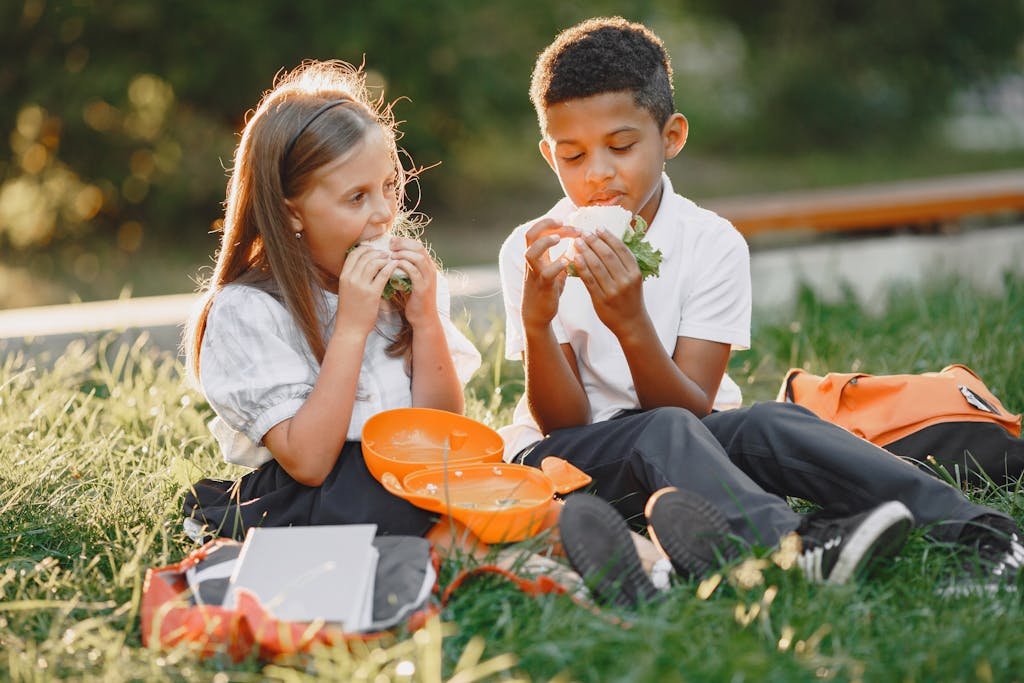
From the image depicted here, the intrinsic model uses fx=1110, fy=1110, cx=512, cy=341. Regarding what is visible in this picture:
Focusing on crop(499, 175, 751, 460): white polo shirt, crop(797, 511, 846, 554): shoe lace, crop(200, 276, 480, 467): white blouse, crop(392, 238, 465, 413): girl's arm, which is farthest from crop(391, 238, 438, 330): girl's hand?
crop(797, 511, 846, 554): shoe lace

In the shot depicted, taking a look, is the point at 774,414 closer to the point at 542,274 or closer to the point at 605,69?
the point at 542,274

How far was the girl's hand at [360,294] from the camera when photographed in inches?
105

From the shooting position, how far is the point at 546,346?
2.76 m

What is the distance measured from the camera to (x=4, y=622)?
2.25 meters

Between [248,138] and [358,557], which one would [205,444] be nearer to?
[248,138]

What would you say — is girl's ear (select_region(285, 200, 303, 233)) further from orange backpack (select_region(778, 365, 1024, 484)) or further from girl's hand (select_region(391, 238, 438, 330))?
orange backpack (select_region(778, 365, 1024, 484))

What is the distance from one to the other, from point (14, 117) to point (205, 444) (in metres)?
6.49

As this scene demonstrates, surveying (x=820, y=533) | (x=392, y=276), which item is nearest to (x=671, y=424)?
(x=820, y=533)

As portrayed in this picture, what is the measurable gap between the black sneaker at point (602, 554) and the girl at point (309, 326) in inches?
17.5

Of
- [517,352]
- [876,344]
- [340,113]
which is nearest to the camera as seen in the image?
[340,113]

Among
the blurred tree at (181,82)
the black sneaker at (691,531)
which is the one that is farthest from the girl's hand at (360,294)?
the blurred tree at (181,82)

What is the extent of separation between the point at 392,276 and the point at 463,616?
2.97 feet

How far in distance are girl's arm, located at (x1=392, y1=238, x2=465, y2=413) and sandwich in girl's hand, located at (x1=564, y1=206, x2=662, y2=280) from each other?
0.37m

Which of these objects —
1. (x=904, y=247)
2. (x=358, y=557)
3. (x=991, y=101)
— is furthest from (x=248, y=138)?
(x=991, y=101)
